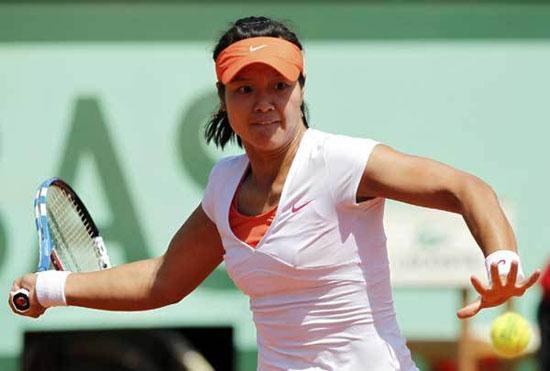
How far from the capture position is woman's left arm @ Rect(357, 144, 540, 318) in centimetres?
352

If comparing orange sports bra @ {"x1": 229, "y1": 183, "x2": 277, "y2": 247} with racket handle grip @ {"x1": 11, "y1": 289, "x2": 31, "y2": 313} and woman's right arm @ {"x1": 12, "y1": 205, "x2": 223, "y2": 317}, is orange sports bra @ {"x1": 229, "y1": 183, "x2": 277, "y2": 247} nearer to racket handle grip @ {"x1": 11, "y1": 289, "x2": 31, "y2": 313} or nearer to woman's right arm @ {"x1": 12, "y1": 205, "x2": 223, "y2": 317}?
woman's right arm @ {"x1": 12, "y1": 205, "x2": 223, "y2": 317}

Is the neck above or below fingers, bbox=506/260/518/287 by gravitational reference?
above

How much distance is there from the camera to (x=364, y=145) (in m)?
3.87

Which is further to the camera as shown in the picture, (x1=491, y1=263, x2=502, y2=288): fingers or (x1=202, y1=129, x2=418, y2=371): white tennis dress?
(x1=202, y1=129, x2=418, y2=371): white tennis dress

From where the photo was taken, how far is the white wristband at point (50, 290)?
14.3ft

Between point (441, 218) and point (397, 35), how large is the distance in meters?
1.19

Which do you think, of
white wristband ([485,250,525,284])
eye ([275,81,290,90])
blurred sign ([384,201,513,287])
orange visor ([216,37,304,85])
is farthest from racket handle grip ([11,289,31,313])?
blurred sign ([384,201,513,287])

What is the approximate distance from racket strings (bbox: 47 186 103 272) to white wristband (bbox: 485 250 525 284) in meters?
1.63

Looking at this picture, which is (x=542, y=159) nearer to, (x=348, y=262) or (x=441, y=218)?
(x=441, y=218)

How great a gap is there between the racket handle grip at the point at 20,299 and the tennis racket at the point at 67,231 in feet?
0.60

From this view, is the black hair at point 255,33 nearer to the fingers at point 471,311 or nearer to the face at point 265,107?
the face at point 265,107

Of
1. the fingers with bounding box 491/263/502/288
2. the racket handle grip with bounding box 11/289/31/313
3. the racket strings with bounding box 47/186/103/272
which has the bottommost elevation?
the racket handle grip with bounding box 11/289/31/313

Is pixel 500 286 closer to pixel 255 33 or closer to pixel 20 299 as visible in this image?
pixel 255 33

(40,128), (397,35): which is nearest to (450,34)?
(397,35)
